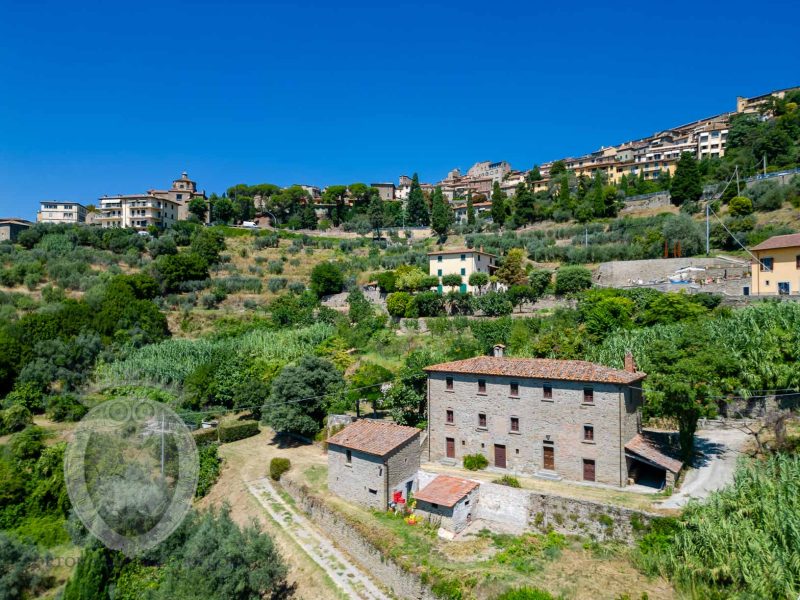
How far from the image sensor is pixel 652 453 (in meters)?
22.0

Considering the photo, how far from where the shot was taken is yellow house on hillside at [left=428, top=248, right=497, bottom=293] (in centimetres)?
5469

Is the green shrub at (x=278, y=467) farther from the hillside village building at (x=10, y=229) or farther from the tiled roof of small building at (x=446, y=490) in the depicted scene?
the hillside village building at (x=10, y=229)

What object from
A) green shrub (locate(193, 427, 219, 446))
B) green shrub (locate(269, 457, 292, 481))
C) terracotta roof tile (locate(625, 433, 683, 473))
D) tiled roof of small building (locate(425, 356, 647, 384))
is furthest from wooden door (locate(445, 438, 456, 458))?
green shrub (locate(193, 427, 219, 446))

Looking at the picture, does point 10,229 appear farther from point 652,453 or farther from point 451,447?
point 652,453

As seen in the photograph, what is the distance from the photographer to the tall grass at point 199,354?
4138 centimetres

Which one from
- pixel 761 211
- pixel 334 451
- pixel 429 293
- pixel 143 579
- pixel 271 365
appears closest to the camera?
pixel 143 579

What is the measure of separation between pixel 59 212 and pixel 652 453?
127 meters

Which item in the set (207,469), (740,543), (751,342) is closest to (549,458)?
(740,543)

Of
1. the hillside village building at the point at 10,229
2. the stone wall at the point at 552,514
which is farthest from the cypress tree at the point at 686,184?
the hillside village building at the point at 10,229

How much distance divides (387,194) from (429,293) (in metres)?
90.2

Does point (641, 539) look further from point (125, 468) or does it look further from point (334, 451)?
point (125, 468)

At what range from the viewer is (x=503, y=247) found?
70500 millimetres

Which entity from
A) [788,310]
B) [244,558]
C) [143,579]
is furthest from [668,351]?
[143,579]

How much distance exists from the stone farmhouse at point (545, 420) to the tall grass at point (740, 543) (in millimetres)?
3315
